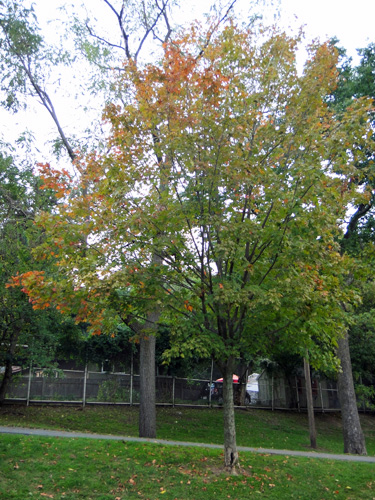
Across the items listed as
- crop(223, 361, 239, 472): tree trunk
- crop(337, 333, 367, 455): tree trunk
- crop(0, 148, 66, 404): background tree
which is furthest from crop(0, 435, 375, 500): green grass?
crop(0, 148, 66, 404): background tree

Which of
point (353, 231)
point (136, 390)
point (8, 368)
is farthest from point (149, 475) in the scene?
point (136, 390)

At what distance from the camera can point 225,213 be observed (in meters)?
7.91

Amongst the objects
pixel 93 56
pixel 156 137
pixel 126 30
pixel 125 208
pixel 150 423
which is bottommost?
pixel 150 423

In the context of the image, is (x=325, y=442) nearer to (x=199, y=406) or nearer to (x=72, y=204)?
(x=199, y=406)

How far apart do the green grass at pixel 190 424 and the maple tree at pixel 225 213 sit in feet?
21.9

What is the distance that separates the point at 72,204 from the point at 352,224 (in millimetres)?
10684

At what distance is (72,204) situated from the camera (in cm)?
788

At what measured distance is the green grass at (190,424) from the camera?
14.0 metres

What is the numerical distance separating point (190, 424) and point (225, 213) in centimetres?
1163

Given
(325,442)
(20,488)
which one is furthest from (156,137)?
(325,442)

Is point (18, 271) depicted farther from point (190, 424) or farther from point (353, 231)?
point (353, 231)

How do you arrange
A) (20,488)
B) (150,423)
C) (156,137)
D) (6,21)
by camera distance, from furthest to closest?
1. (6,21)
2. (150,423)
3. (156,137)
4. (20,488)

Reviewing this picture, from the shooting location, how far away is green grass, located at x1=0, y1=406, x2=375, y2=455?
46.0ft

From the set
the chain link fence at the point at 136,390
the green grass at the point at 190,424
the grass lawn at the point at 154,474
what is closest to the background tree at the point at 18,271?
the chain link fence at the point at 136,390
